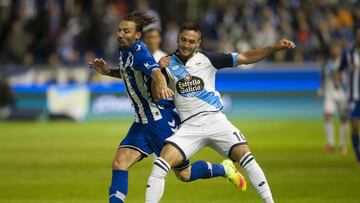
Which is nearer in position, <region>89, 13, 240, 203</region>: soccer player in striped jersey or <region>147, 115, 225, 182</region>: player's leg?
<region>89, 13, 240, 203</region>: soccer player in striped jersey

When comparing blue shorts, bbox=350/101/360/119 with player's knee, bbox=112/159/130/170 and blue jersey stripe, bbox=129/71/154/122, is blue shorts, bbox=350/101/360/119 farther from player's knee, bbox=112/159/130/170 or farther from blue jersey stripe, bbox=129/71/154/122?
player's knee, bbox=112/159/130/170

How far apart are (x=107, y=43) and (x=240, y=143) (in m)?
21.1

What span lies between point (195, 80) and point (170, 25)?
1996 centimetres

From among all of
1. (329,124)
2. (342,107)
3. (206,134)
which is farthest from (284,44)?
(342,107)

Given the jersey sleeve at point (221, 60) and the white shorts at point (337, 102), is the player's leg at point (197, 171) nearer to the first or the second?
the jersey sleeve at point (221, 60)

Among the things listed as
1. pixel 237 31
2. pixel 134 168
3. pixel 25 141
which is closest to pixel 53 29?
pixel 237 31

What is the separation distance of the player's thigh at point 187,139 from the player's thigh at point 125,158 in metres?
0.46

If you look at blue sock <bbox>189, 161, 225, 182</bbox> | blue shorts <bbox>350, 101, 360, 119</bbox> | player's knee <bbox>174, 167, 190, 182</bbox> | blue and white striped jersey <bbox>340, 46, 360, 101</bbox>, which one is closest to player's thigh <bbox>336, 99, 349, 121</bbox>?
blue and white striped jersey <bbox>340, 46, 360, 101</bbox>

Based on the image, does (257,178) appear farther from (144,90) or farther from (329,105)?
(329,105)

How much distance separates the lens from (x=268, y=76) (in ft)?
96.6

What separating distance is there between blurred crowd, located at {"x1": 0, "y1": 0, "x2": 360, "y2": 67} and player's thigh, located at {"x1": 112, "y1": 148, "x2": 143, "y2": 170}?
1846 centimetres

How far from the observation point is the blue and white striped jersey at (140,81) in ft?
34.8

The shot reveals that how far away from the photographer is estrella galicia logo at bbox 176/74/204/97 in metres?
10.8

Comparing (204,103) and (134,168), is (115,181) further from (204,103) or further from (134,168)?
(134,168)
